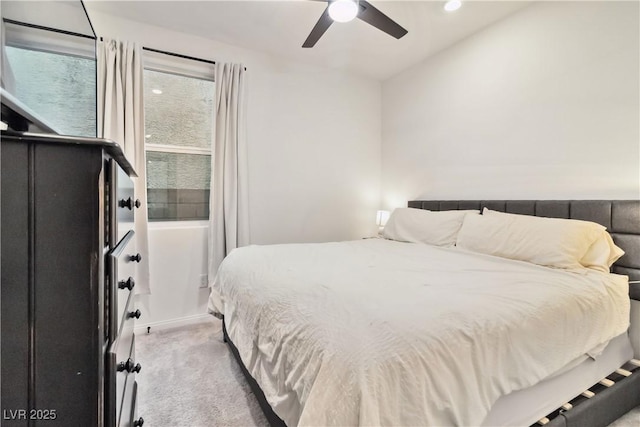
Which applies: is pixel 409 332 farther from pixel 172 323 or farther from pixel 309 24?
pixel 309 24

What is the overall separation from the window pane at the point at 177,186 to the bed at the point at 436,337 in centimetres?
129

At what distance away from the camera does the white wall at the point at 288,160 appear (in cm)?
279

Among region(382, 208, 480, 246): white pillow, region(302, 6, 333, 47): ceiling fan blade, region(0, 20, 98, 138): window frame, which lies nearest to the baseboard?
region(382, 208, 480, 246): white pillow

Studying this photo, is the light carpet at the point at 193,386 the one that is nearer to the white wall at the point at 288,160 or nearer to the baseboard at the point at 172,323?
the baseboard at the point at 172,323

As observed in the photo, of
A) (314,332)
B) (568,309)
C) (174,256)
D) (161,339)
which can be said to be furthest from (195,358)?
(568,309)

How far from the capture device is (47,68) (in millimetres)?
1122

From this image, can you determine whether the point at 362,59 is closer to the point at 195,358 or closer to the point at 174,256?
the point at 174,256

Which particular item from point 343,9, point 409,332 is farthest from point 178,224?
point 409,332

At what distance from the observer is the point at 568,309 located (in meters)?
1.29

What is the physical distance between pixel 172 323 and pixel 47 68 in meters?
2.37

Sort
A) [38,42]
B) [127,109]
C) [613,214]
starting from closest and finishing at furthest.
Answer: [38,42]
[613,214]
[127,109]

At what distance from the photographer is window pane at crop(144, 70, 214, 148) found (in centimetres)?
282

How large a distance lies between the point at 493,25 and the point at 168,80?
125 inches

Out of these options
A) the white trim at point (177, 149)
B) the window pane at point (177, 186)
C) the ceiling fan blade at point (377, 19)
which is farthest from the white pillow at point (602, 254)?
the white trim at point (177, 149)
